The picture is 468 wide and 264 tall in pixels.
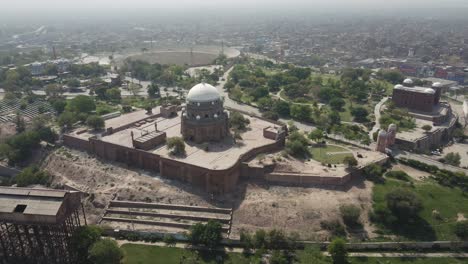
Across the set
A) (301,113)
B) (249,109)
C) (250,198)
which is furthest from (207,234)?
(249,109)

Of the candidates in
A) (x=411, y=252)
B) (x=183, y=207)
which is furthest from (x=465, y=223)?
(x=183, y=207)

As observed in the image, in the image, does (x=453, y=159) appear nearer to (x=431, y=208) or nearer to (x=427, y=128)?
(x=427, y=128)

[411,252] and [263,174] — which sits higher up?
[263,174]

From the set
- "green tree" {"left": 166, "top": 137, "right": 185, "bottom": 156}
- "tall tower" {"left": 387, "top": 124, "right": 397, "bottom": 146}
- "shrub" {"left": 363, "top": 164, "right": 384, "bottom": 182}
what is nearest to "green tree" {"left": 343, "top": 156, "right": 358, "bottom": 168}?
"shrub" {"left": 363, "top": 164, "right": 384, "bottom": 182}

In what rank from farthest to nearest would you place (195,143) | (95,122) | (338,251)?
(95,122) → (195,143) → (338,251)

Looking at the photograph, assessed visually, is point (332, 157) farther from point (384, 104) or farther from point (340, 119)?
point (384, 104)

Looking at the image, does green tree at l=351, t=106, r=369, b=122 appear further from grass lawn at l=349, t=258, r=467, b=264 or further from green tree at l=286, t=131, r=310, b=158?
grass lawn at l=349, t=258, r=467, b=264

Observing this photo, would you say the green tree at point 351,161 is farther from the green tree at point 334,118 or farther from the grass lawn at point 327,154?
the green tree at point 334,118
